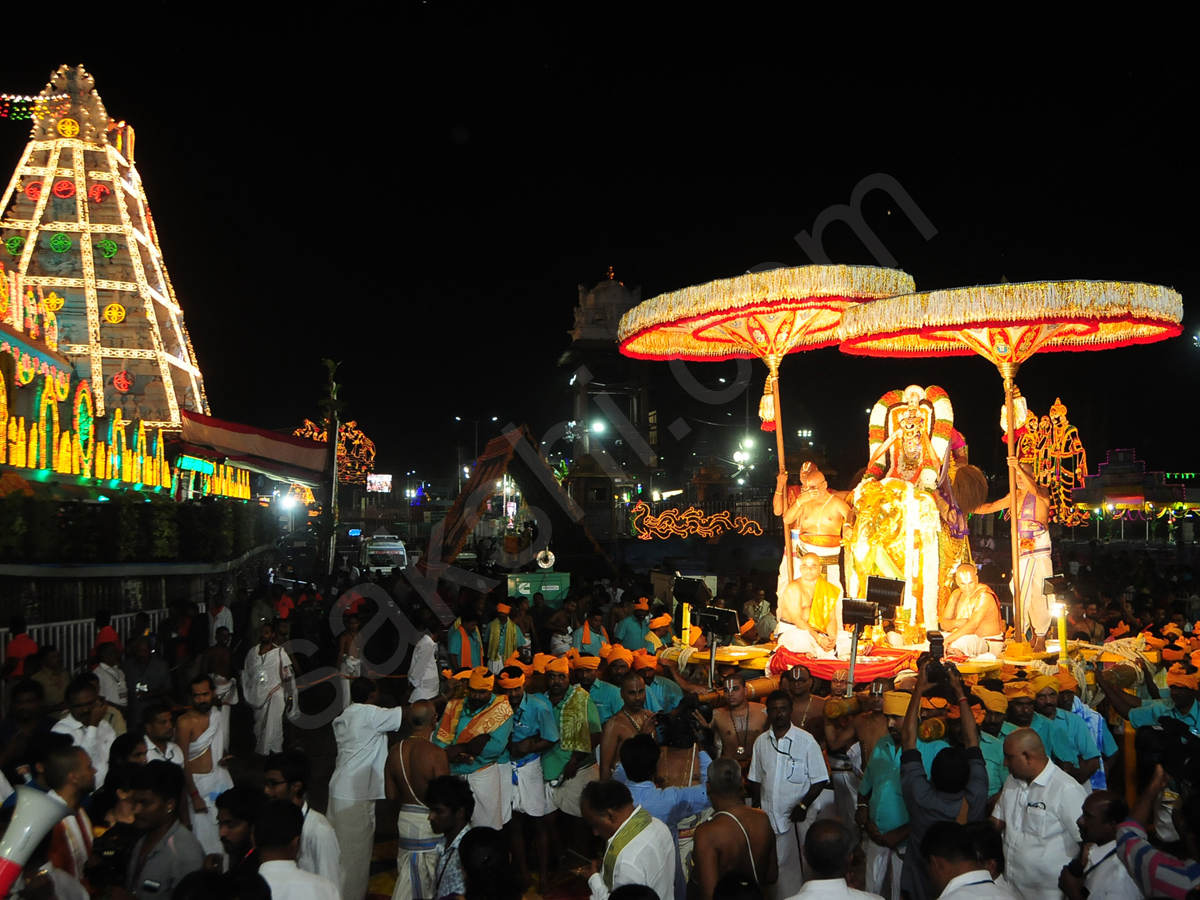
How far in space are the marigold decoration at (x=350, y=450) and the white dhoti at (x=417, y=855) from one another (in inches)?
1461

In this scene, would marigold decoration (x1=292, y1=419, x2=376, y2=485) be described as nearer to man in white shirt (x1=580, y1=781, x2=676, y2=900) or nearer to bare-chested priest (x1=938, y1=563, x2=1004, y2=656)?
bare-chested priest (x1=938, y1=563, x2=1004, y2=656)

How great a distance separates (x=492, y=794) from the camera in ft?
21.9

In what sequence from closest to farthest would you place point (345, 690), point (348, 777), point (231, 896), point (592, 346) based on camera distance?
point (231, 896), point (348, 777), point (345, 690), point (592, 346)

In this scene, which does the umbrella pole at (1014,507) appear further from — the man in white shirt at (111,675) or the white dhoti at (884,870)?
the man in white shirt at (111,675)

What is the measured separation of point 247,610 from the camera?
46.8 ft

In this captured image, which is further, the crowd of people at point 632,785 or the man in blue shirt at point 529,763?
the man in blue shirt at point 529,763

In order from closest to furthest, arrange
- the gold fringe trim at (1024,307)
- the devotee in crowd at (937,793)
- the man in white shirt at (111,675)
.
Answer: the devotee in crowd at (937,793)
the man in white shirt at (111,675)
the gold fringe trim at (1024,307)

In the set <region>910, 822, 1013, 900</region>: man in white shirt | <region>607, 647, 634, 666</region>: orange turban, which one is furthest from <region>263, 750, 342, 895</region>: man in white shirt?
<region>607, 647, 634, 666</region>: orange turban

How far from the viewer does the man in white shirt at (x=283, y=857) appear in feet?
13.1

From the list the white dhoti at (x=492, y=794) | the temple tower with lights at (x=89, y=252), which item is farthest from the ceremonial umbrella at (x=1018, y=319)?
the temple tower with lights at (x=89, y=252)

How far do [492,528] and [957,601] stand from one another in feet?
112

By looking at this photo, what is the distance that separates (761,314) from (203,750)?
888 centimetres

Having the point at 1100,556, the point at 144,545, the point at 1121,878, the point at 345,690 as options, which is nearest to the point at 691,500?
the point at 1100,556

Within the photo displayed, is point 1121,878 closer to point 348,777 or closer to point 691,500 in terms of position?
point 348,777
